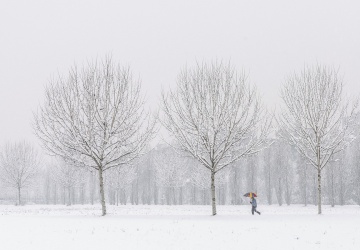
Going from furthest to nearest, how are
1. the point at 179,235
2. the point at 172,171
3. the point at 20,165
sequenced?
the point at 172,171 < the point at 20,165 < the point at 179,235

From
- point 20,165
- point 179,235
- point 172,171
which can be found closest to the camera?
point 179,235

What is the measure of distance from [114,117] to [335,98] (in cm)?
1357

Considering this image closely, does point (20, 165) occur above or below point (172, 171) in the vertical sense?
above

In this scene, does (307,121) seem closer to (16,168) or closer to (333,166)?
(333,166)

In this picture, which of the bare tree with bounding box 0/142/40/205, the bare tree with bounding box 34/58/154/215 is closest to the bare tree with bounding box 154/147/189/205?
the bare tree with bounding box 0/142/40/205

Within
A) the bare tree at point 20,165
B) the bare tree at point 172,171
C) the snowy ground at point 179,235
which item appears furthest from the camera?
the bare tree at point 172,171

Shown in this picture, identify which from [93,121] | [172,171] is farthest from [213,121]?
[172,171]

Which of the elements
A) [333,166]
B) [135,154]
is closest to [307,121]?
[135,154]

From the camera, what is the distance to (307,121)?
74.0 feet

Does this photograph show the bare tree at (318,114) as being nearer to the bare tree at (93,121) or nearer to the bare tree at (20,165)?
the bare tree at (93,121)

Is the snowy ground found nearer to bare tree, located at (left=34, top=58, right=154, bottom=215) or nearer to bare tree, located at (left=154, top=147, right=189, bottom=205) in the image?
bare tree, located at (left=34, top=58, right=154, bottom=215)

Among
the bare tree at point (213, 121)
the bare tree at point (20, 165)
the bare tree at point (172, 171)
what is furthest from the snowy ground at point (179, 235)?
the bare tree at point (172, 171)

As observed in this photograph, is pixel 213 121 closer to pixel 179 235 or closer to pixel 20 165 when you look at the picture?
pixel 179 235

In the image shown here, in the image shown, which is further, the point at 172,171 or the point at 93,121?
the point at 172,171
